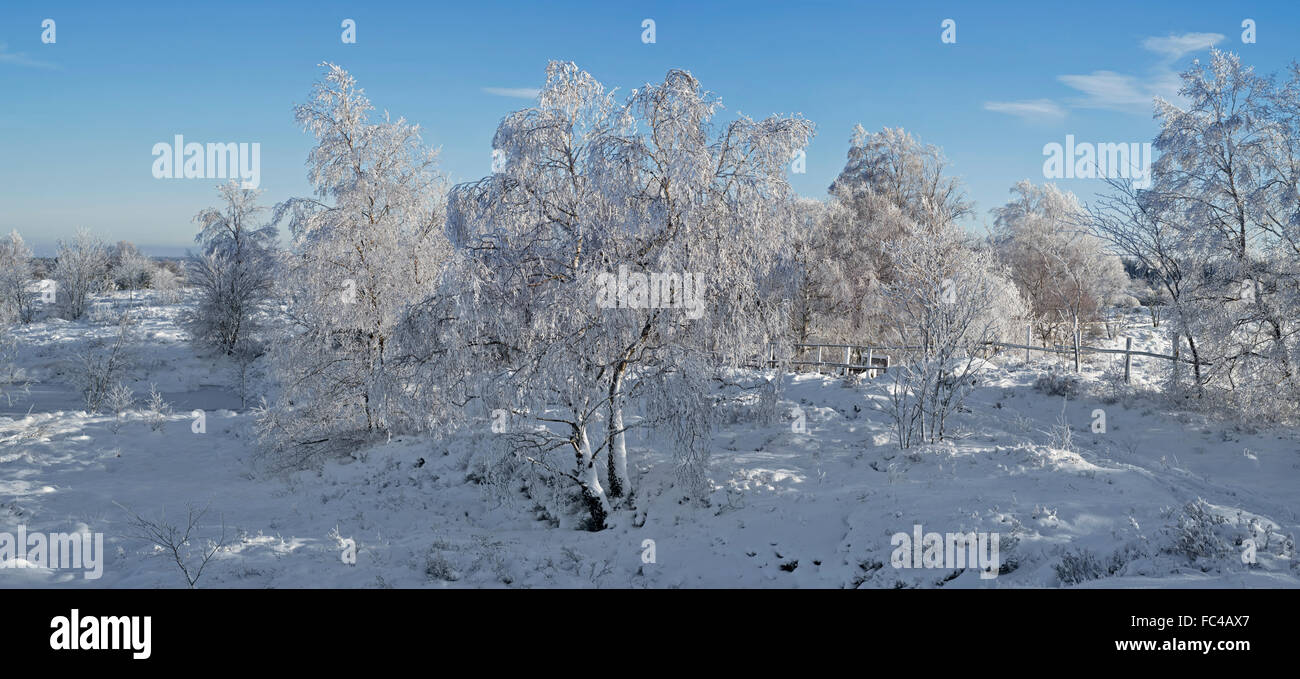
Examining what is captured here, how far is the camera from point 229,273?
107ft

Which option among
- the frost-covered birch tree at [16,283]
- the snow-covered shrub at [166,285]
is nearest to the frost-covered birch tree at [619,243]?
the frost-covered birch tree at [16,283]

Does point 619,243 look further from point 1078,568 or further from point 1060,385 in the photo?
point 1060,385

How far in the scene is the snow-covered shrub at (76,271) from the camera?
45094 millimetres

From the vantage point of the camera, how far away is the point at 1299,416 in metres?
14.1

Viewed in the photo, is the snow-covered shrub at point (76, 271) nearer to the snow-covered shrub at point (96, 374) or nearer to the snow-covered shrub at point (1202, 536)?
the snow-covered shrub at point (96, 374)

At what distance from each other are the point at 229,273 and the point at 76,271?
2367 cm

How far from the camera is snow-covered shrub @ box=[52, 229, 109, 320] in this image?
4509 cm

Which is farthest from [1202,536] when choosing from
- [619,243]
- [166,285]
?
[166,285]


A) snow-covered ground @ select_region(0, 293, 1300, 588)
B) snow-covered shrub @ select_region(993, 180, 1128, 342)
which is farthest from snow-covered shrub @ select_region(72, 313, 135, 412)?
snow-covered shrub @ select_region(993, 180, 1128, 342)

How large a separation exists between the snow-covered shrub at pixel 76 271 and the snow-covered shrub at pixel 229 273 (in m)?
20.3

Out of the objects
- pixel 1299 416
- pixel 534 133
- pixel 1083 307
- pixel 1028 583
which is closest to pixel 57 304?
pixel 534 133

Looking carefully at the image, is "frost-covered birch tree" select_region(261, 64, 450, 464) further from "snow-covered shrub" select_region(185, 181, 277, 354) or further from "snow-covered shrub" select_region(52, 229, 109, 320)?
"snow-covered shrub" select_region(52, 229, 109, 320)
